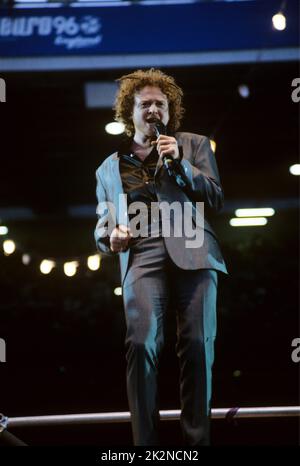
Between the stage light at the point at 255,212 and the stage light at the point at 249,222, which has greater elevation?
the stage light at the point at 255,212

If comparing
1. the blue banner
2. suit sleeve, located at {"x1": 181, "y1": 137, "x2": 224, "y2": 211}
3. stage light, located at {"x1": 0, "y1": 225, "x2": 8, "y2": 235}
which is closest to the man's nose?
suit sleeve, located at {"x1": 181, "y1": 137, "x2": 224, "y2": 211}

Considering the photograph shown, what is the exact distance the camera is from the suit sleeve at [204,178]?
2.06 meters

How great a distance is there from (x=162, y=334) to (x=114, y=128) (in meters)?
6.08

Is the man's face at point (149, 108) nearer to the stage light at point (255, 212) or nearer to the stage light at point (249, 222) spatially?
the stage light at point (255, 212)

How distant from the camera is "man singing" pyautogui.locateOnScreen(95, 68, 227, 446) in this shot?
197 centimetres

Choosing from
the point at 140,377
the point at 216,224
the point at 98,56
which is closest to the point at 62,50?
the point at 98,56

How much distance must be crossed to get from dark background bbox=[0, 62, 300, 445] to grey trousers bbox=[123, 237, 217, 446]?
200cm

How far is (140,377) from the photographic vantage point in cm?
196

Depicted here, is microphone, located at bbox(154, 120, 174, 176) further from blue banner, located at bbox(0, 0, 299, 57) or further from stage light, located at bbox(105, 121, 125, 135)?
stage light, located at bbox(105, 121, 125, 135)

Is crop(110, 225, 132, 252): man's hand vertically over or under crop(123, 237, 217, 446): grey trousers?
over

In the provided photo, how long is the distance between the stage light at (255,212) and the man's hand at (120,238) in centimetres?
1045

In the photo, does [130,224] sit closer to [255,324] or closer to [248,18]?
[248,18]

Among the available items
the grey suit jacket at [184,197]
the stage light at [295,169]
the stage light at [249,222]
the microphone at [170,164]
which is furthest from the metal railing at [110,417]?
the stage light at [249,222]

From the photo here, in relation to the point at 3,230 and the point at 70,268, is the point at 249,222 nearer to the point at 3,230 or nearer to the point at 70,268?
the point at 70,268
